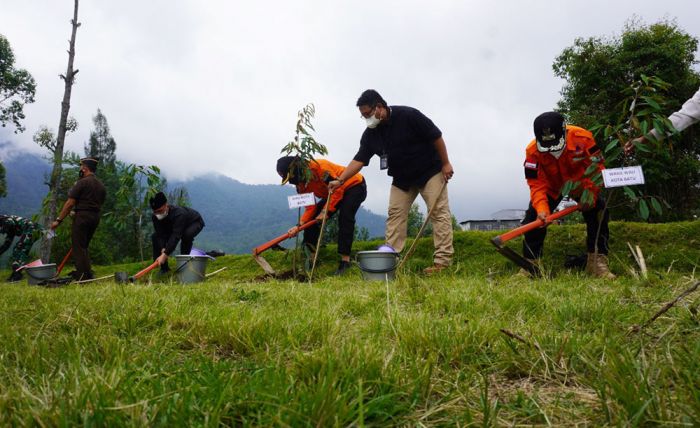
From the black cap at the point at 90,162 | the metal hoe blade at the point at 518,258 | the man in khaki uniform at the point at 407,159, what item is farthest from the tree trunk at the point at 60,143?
the metal hoe blade at the point at 518,258

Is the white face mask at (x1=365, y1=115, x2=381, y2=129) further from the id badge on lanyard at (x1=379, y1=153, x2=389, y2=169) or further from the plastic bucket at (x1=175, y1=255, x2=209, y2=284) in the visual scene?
the plastic bucket at (x1=175, y1=255, x2=209, y2=284)

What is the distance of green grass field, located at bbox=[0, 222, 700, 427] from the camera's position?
37.0 inches

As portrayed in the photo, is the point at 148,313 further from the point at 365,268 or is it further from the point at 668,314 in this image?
the point at 365,268

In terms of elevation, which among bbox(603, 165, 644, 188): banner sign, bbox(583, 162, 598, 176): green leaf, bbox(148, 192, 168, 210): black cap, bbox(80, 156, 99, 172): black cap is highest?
bbox(80, 156, 99, 172): black cap

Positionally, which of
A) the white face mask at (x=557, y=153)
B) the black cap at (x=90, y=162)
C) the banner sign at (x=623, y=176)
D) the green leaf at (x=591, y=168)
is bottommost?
the banner sign at (x=623, y=176)

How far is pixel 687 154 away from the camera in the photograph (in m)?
18.2

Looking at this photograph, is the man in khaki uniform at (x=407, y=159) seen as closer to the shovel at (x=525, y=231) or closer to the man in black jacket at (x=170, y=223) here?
the shovel at (x=525, y=231)

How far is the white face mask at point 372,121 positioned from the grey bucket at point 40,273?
229 inches

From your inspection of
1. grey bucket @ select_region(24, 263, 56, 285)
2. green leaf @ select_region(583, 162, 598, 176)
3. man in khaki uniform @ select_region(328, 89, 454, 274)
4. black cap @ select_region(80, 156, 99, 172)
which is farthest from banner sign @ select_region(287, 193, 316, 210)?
grey bucket @ select_region(24, 263, 56, 285)

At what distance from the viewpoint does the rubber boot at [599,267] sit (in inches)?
159

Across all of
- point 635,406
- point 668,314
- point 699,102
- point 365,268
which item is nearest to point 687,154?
point 699,102

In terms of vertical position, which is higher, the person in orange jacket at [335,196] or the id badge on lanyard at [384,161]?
the id badge on lanyard at [384,161]

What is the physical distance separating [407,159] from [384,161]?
12.5 inches

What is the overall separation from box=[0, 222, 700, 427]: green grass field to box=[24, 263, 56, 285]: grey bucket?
5741mm
